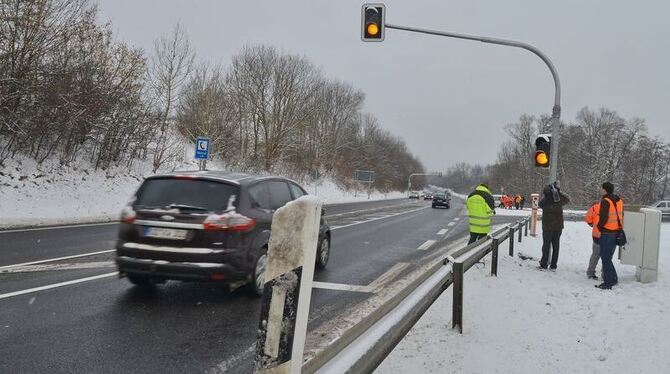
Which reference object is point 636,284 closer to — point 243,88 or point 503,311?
point 503,311

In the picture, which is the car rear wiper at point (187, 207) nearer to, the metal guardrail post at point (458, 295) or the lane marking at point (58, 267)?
the lane marking at point (58, 267)

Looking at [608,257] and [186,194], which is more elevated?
[186,194]

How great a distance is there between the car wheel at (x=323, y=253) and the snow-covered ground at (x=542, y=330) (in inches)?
102

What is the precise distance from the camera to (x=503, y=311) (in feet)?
19.6

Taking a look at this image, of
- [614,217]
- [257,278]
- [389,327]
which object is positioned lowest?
[257,278]

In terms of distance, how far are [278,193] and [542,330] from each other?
13.2ft

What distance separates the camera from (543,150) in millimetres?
10781

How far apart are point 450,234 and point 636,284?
9193 millimetres

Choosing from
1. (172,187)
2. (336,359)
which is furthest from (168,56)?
(336,359)

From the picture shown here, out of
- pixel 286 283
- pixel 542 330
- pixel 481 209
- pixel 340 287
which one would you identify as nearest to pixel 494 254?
pixel 481 209

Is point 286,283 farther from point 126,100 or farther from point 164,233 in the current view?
point 126,100

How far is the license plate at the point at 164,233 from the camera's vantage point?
582 cm

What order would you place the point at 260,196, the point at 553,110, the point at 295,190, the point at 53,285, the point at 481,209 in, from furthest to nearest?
the point at 553,110
the point at 481,209
the point at 295,190
the point at 260,196
the point at 53,285

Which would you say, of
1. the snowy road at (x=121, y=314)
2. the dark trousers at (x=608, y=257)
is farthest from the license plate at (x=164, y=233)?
the dark trousers at (x=608, y=257)
